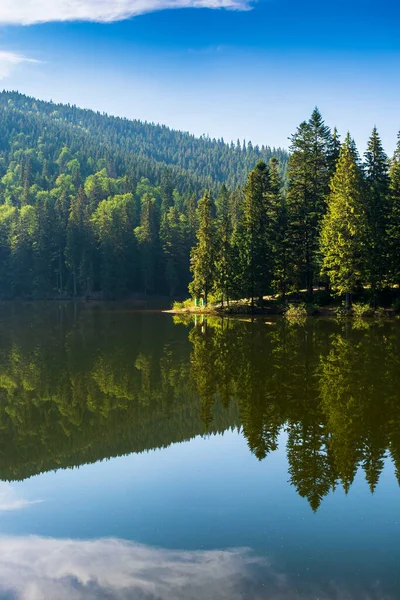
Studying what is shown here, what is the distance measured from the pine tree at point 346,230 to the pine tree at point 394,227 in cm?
284

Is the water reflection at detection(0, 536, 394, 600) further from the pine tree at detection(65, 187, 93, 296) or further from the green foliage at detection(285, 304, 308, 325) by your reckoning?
the pine tree at detection(65, 187, 93, 296)

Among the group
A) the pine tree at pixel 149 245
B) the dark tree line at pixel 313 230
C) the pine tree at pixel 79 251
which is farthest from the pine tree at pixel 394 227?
the pine tree at pixel 79 251

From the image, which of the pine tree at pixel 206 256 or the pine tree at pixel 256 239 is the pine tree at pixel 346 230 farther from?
the pine tree at pixel 206 256

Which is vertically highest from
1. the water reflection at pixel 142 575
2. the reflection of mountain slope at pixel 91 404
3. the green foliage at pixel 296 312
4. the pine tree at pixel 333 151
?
the pine tree at pixel 333 151

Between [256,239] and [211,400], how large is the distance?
1823 inches

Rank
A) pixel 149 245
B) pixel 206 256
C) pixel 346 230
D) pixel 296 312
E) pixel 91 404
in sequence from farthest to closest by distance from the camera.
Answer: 1. pixel 149 245
2. pixel 206 256
3. pixel 296 312
4. pixel 346 230
5. pixel 91 404

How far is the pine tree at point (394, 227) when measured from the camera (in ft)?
191

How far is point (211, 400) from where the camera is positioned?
73.5 feet

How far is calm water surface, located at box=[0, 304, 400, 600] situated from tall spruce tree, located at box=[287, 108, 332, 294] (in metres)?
36.9

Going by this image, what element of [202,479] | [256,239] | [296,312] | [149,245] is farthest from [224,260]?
[202,479]

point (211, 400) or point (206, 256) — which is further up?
point (206, 256)

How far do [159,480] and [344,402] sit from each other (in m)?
8.90

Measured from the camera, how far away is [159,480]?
14844 mm

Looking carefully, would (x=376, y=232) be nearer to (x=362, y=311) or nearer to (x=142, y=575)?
(x=362, y=311)
